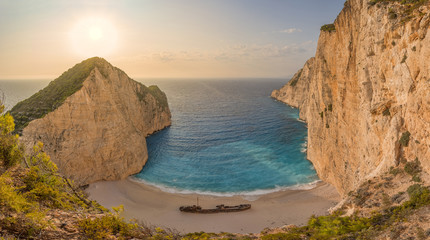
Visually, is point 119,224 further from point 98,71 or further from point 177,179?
point 98,71

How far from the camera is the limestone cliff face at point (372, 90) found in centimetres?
1286

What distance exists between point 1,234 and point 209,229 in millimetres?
21516

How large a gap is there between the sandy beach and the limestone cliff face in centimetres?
445

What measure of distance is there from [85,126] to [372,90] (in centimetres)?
3627

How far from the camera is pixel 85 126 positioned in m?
30.2

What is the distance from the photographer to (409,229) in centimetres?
832

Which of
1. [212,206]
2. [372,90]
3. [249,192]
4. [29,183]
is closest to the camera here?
[29,183]

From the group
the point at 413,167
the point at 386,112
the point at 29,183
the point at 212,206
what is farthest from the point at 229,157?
the point at 29,183

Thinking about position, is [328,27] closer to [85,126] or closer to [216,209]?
[216,209]

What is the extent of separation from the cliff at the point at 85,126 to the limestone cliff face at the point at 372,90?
3255cm

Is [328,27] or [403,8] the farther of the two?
[328,27]

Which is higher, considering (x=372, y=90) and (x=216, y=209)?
(x=372, y=90)

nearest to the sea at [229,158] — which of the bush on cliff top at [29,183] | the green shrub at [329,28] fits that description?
the bush on cliff top at [29,183]

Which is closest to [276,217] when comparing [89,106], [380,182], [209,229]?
[209,229]
